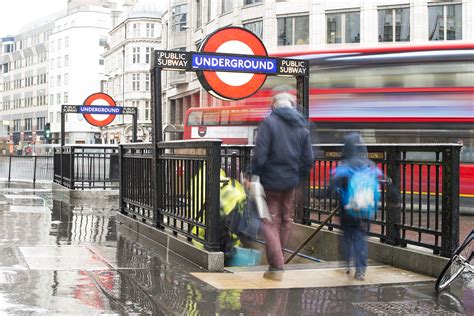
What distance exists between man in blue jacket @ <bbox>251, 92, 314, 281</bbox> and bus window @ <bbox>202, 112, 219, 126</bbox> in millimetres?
16043

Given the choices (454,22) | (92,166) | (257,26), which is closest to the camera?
(92,166)

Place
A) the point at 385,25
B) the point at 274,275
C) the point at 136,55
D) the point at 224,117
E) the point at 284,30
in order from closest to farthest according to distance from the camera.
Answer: the point at 274,275 < the point at 224,117 < the point at 385,25 < the point at 284,30 < the point at 136,55

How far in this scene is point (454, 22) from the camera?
3600 centimetres

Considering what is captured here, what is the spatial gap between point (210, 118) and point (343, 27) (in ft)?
62.2

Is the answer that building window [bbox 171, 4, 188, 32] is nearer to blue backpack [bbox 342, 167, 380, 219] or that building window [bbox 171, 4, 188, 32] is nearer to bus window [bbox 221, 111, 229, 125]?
bus window [bbox 221, 111, 229, 125]

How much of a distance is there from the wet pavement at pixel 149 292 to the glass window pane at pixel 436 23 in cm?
3249

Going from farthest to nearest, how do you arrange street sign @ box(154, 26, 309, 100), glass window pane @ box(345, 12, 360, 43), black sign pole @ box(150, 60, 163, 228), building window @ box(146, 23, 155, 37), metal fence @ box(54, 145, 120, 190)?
building window @ box(146, 23, 155, 37) → glass window pane @ box(345, 12, 360, 43) → metal fence @ box(54, 145, 120, 190) → black sign pole @ box(150, 60, 163, 228) → street sign @ box(154, 26, 309, 100)

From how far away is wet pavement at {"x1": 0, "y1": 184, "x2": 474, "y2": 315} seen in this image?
4949 mm

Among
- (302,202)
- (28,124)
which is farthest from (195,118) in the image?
(28,124)

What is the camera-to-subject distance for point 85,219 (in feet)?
36.9

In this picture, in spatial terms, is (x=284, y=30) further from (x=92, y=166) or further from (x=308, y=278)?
(x=308, y=278)

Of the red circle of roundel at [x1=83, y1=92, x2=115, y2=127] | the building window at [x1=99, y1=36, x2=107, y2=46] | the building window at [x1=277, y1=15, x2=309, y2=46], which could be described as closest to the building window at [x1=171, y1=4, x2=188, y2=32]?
the building window at [x1=277, y1=15, x2=309, y2=46]

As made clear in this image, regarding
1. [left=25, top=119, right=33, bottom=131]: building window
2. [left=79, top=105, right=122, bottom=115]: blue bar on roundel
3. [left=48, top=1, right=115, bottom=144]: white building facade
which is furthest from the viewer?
[left=25, top=119, right=33, bottom=131]: building window

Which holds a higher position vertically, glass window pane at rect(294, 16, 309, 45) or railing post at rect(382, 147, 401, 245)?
glass window pane at rect(294, 16, 309, 45)
